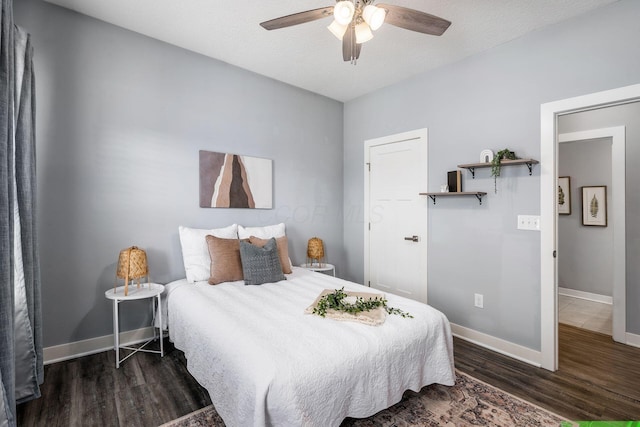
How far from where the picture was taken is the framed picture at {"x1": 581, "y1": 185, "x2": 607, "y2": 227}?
4145 mm

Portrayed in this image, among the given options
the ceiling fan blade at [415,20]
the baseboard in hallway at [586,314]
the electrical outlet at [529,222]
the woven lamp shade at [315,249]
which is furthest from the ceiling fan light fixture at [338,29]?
the baseboard in hallway at [586,314]

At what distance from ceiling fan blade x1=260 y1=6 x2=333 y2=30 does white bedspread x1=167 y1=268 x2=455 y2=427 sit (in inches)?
71.9

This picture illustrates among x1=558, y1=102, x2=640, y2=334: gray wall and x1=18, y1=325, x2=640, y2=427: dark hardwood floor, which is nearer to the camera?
x1=18, y1=325, x2=640, y2=427: dark hardwood floor

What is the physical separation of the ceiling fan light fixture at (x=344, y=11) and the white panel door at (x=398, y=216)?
1.95 metres

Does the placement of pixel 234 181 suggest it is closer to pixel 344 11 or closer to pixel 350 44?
pixel 350 44

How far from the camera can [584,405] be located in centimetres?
196

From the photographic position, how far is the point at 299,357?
1443mm

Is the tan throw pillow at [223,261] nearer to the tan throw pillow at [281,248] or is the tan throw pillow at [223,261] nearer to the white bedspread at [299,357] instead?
the tan throw pillow at [281,248]

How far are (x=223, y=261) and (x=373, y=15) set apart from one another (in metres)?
2.15

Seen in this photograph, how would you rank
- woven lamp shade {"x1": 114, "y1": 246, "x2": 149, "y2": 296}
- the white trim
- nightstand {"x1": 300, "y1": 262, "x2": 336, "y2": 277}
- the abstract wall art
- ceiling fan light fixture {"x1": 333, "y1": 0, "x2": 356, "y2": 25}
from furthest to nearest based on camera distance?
the white trim < nightstand {"x1": 300, "y1": 262, "x2": 336, "y2": 277} < the abstract wall art < woven lamp shade {"x1": 114, "y1": 246, "x2": 149, "y2": 296} < ceiling fan light fixture {"x1": 333, "y1": 0, "x2": 356, "y2": 25}

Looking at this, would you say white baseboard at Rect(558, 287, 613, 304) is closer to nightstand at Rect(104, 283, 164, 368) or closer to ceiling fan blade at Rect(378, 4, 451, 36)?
ceiling fan blade at Rect(378, 4, 451, 36)

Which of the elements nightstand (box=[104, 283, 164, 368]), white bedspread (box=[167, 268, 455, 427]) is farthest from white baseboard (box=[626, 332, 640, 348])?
nightstand (box=[104, 283, 164, 368])

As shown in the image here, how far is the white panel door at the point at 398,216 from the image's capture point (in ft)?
11.2

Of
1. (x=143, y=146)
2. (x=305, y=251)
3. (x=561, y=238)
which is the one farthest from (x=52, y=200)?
(x=561, y=238)
